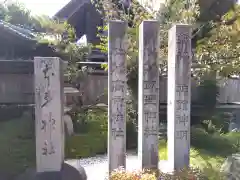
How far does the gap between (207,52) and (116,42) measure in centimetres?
509

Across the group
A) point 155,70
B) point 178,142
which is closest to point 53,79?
point 155,70

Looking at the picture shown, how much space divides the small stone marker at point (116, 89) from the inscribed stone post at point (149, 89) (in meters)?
0.35

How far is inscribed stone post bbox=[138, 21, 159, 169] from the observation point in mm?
4891

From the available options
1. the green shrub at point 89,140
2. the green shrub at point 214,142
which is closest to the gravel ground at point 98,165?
the green shrub at point 89,140

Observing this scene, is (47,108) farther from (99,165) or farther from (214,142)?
(214,142)

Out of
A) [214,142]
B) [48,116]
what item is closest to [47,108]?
[48,116]

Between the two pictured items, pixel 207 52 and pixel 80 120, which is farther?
pixel 80 120

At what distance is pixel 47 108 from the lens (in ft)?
15.6

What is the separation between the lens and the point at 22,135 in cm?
816

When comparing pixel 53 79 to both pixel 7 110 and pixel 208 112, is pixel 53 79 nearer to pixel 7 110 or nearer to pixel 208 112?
pixel 7 110

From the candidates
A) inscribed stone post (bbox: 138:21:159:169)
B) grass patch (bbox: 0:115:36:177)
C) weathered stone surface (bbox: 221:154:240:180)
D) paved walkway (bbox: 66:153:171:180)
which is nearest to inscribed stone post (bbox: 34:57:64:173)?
paved walkway (bbox: 66:153:171:180)

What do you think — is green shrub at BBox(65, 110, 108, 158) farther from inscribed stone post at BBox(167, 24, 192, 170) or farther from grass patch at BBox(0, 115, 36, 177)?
inscribed stone post at BBox(167, 24, 192, 170)

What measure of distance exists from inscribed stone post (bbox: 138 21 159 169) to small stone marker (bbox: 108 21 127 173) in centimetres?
35

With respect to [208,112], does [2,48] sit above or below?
above
